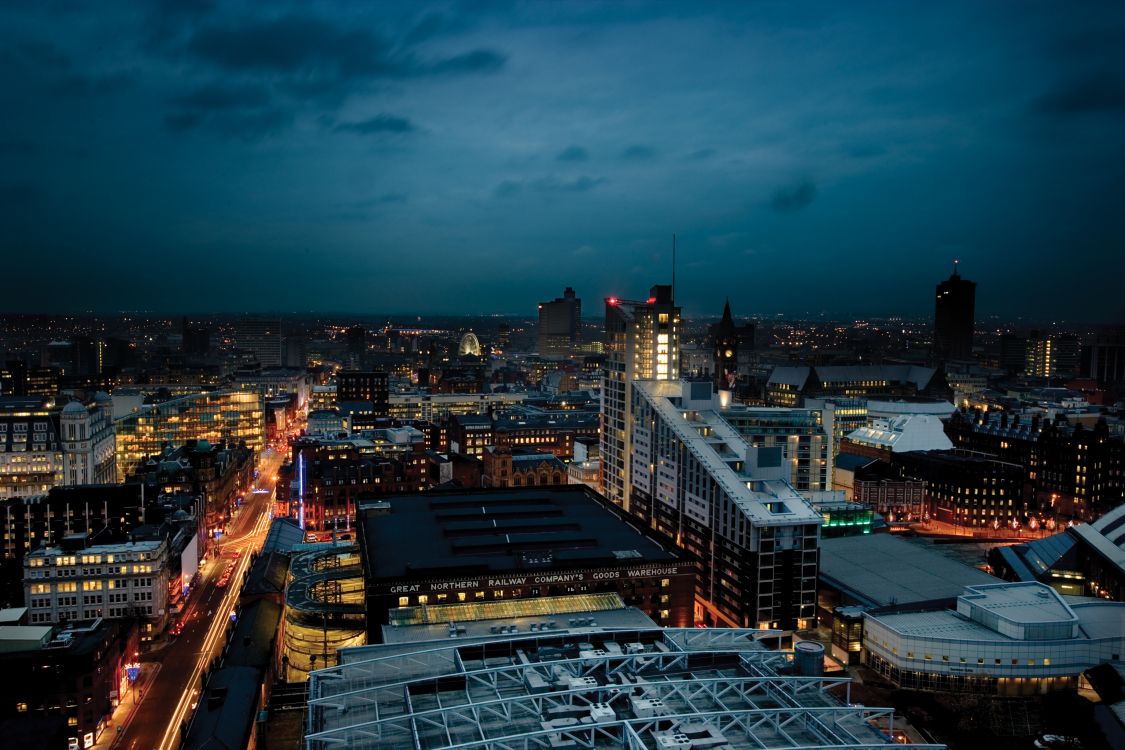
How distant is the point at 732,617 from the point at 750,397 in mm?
115720

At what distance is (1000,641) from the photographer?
48719 mm

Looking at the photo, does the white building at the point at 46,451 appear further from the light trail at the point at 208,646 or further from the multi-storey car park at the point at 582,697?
the multi-storey car park at the point at 582,697

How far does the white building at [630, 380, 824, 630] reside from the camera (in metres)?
56.0

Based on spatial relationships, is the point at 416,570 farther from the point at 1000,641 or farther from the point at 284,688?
the point at 1000,641

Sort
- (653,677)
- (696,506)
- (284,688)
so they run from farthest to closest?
(696,506), (284,688), (653,677)

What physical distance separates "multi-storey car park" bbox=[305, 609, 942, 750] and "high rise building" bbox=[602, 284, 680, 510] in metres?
38.5

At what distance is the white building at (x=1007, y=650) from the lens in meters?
48.8

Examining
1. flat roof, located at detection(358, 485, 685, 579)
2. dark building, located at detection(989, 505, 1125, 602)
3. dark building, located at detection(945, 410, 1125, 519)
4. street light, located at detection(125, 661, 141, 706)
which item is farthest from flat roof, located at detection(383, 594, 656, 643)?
dark building, located at detection(945, 410, 1125, 519)

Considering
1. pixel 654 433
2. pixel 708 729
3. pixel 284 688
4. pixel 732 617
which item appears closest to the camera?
pixel 708 729

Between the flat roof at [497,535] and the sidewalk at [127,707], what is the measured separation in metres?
14.6

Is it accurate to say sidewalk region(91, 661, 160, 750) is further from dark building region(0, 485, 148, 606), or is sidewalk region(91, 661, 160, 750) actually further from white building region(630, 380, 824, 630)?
white building region(630, 380, 824, 630)

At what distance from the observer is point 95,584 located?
59812 millimetres

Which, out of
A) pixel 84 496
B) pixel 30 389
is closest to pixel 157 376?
pixel 30 389

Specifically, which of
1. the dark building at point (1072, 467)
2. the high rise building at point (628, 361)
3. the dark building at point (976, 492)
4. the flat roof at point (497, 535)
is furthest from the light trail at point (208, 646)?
the dark building at point (1072, 467)
